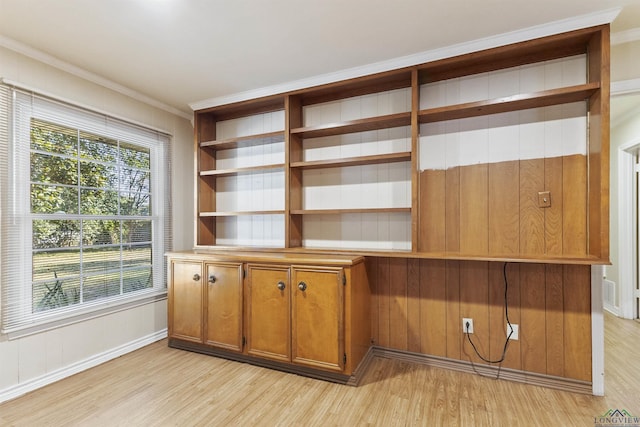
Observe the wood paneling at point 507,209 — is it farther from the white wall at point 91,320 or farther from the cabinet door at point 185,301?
the white wall at point 91,320

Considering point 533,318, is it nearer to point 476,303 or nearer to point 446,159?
point 476,303

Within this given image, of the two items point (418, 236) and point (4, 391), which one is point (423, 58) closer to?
point (418, 236)

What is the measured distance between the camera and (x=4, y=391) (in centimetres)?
202

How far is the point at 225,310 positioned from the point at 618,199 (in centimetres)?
464

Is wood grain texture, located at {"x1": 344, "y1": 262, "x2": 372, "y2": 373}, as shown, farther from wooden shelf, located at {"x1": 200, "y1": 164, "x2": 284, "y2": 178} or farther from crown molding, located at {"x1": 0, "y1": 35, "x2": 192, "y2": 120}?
crown molding, located at {"x1": 0, "y1": 35, "x2": 192, "y2": 120}

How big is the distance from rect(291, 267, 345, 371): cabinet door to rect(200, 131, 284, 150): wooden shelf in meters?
1.33

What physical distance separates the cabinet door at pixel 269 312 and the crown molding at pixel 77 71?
6.58ft

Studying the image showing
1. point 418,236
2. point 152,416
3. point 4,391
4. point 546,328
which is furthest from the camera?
point 418,236

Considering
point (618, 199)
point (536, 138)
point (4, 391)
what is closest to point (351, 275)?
point (536, 138)

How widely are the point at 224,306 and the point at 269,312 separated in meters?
0.45

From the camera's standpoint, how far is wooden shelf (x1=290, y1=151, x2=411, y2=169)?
7.82 feet

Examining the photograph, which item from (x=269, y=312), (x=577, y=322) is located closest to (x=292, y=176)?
(x=269, y=312)

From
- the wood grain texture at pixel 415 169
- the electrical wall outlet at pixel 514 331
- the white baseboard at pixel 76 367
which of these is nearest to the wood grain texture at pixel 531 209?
the electrical wall outlet at pixel 514 331

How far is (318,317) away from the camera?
2.24 m
